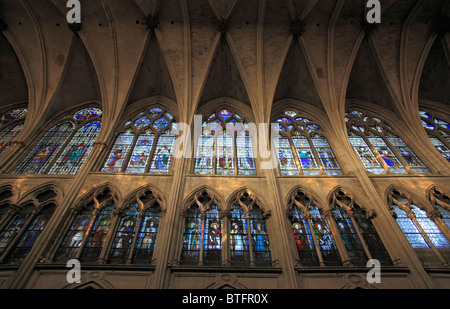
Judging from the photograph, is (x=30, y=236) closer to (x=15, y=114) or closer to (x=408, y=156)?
(x=15, y=114)

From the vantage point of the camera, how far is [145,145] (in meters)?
11.0

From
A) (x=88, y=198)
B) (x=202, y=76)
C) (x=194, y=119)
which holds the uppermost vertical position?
(x=202, y=76)

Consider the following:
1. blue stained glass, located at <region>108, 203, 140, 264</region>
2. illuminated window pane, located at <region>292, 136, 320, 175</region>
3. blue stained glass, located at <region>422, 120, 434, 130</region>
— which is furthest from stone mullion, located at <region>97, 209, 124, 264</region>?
blue stained glass, located at <region>422, 120, 434, 130</region>

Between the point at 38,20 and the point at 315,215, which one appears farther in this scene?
the point at 38,20

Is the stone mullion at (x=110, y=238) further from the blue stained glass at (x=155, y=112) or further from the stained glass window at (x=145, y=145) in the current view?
the blue stained glass at (x=155, y=112)

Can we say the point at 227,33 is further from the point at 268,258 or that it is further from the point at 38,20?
the point at 268,258

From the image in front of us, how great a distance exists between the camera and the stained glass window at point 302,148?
9883 mm

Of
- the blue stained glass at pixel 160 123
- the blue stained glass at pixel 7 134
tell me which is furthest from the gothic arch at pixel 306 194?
the blue stained glass at pixel 7 134

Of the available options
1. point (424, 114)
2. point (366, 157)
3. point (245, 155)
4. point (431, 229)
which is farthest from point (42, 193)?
point (424, 114)

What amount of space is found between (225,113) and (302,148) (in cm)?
412

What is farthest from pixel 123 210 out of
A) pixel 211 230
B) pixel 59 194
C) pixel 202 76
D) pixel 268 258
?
pixel 202 76

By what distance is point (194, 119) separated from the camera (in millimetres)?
11664

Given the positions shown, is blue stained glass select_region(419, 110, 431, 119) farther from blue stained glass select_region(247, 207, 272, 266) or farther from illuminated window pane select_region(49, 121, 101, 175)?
illuminated window pane select_region(49, 121, 101, 175)

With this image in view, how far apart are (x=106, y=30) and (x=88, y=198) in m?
8.35
